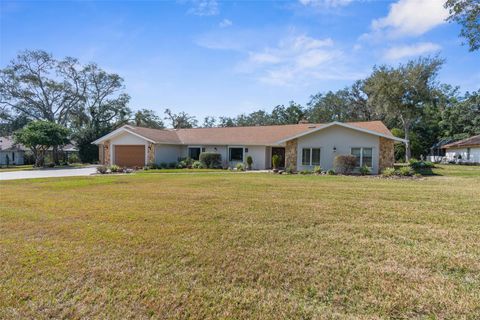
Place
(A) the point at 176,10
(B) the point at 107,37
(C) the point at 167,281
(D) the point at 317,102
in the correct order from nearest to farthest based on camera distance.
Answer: (C) the point at 167,281 < (A) the point at 176,10 < (B) the point at 107,37 < (D) the point at 317,102

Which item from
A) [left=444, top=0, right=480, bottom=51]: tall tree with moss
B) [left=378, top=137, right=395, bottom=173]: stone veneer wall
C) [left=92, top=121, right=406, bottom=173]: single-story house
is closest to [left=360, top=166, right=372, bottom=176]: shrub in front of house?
[left=92, top=121, right=406, bottom=173]: single-story house

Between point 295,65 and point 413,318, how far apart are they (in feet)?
55.8

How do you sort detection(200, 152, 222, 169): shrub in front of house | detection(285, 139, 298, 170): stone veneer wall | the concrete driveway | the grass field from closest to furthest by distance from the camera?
1. the grass field
2. the concrete driveway
3. detection(285, 139, 298, 170): stone veneer wall
4. detection(200, 152, 222, 169): shrub in front of house

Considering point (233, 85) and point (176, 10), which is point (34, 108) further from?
point (176, 10)

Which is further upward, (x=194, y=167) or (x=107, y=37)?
(x=107, y=37)

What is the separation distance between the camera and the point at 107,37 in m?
12.3

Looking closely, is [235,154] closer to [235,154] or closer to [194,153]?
[235,154]

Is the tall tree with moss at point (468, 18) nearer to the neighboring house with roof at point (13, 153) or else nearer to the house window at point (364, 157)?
the house window at point (364, 157)

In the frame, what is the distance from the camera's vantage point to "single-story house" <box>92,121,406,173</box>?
62.7ft

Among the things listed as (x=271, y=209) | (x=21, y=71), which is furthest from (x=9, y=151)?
(x=271, y=209)

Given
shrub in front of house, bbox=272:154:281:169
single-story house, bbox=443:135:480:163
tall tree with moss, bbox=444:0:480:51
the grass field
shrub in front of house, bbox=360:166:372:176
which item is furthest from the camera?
single-story house, bbox=443:135:480:163

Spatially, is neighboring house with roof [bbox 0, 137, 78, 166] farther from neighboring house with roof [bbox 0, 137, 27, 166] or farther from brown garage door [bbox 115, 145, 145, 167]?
brown garage door [bbox 115, 145, 145, 167]

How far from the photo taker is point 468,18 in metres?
13.5

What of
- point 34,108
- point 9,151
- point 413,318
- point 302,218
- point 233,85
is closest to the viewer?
point 413,318
